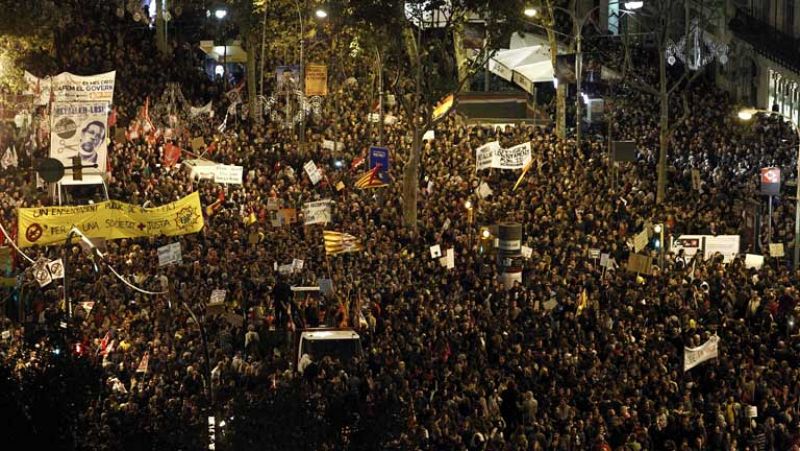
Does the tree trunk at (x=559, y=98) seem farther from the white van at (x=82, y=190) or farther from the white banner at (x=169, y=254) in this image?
the white banner at (x=169, y=254)

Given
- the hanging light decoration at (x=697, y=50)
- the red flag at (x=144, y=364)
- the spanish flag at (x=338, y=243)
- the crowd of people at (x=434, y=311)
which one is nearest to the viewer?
the crowd of people at (x=434, y=311)

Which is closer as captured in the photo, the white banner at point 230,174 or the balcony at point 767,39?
the white banner at point 230,174

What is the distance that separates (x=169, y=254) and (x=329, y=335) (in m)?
5.40

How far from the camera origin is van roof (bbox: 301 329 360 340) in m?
24.2

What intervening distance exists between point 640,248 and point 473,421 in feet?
36.8

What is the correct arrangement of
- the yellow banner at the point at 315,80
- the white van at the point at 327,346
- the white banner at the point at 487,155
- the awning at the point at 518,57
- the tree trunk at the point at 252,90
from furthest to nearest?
the awning at the point at 518,57, the tree trunk at the point at 252,90, the yellow banner at the point at 315,80, the white banner at the point at 487,155, the white van at the point at 327,346

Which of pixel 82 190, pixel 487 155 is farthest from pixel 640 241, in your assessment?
pixel 82 190

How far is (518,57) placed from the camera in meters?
53.0

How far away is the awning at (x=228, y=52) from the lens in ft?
200

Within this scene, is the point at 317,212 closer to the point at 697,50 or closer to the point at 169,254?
the point at 169,254

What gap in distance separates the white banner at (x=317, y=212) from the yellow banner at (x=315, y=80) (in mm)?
12380

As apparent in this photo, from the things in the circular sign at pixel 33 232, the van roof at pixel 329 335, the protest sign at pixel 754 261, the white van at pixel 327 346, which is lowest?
the white van at pixel 327 346

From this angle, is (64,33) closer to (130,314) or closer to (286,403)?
(130,314)

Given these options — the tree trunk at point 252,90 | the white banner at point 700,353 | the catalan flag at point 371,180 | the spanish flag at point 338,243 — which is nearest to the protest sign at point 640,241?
the spanish flag at point 338,243
